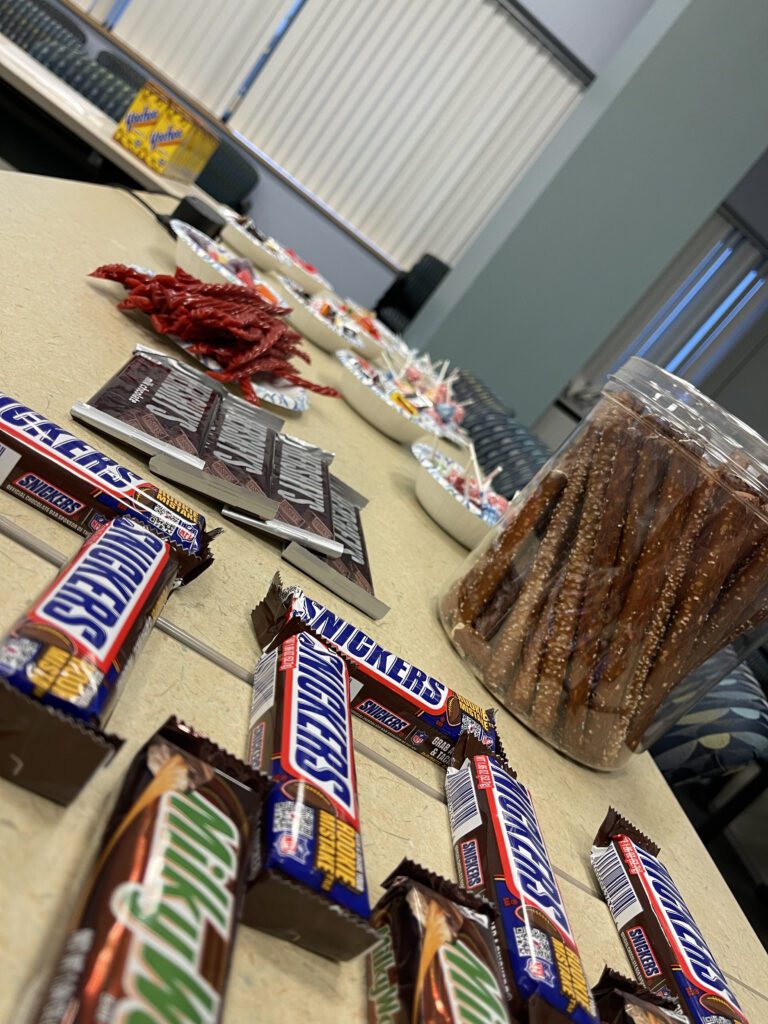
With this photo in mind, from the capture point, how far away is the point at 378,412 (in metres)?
1.49

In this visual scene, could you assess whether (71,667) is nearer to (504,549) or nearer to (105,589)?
(105,589)

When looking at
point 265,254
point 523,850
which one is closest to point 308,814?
point 523,850

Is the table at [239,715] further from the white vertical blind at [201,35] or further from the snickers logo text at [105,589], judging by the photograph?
the white vertical blind at [201,35]

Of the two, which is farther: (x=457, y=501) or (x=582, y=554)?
(x=457, y=501)

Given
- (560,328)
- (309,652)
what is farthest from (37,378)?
(560,328)

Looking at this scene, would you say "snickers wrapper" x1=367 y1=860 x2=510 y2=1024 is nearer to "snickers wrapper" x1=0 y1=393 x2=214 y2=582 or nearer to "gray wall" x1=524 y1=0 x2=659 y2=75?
"snickers wrapper" x1=0 y1=393 x2=214 y2=582

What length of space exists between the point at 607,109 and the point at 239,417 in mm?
3193

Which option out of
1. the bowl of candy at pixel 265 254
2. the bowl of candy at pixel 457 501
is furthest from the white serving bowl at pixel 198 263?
the bowl of candy at pixel 265 254

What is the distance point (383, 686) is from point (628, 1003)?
270 millimetres

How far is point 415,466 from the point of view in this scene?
1482 mm

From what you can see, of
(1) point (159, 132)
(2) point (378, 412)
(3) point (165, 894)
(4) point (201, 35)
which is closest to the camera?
(3) point (165, 894)

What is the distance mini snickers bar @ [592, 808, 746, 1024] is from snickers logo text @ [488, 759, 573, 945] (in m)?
0.10

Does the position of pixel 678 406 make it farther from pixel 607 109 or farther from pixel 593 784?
pixel 607 109

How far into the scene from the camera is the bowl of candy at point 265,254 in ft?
6.82
